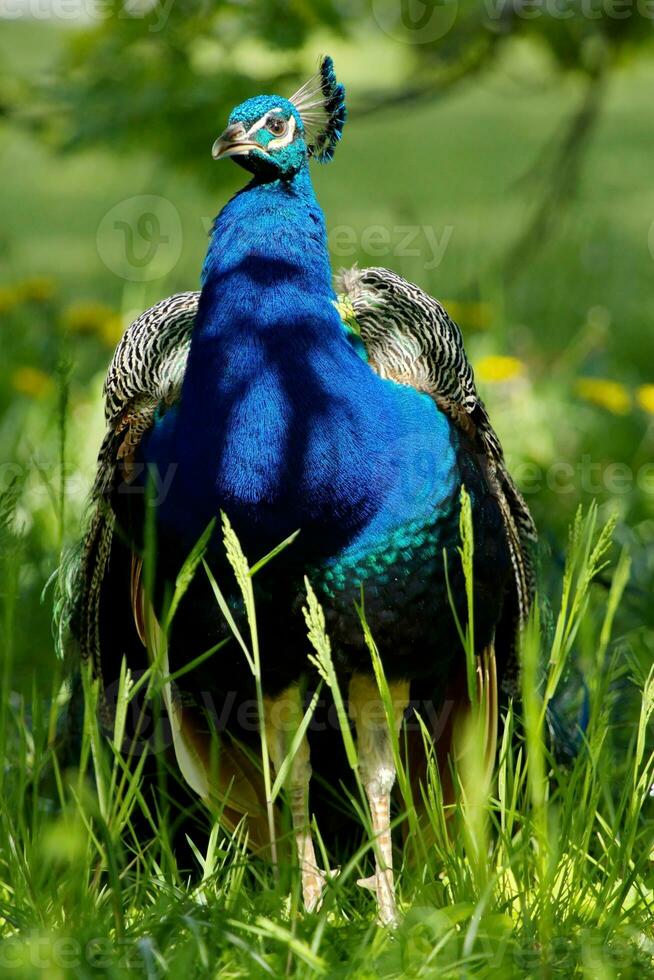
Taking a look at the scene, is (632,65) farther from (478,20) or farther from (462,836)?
(462,836)

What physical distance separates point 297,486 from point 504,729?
2.70 feet

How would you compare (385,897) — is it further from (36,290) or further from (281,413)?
(36,290)

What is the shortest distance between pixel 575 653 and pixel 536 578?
0.40 m

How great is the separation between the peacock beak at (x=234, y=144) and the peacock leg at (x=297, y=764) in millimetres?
1032

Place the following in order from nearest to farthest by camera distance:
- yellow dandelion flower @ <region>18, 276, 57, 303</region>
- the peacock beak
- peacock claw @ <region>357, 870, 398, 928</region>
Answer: peacock claw @ <region>357, 870, 398, 928</region> → the peacock beak → yellow dandelion flower @ <region>18, 276, 57, 303</region>

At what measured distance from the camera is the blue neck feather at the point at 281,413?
2.32m

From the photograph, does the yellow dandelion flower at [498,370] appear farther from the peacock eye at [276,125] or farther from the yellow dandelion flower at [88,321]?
the peacock eye at [276,125]

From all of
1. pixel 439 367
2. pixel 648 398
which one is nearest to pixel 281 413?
pixel 439 367

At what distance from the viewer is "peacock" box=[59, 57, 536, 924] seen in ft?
7.66

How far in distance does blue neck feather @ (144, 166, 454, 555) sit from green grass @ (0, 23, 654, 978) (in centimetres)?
28

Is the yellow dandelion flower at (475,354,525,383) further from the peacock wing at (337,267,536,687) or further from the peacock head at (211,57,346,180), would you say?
the peacock head at (211,57,346,180)

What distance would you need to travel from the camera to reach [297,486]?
2.31 m

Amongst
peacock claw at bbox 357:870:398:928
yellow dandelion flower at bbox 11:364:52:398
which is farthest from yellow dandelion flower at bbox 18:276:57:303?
peacock claw at bbox 357:870:398:928

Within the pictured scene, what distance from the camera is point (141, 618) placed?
2709mm
